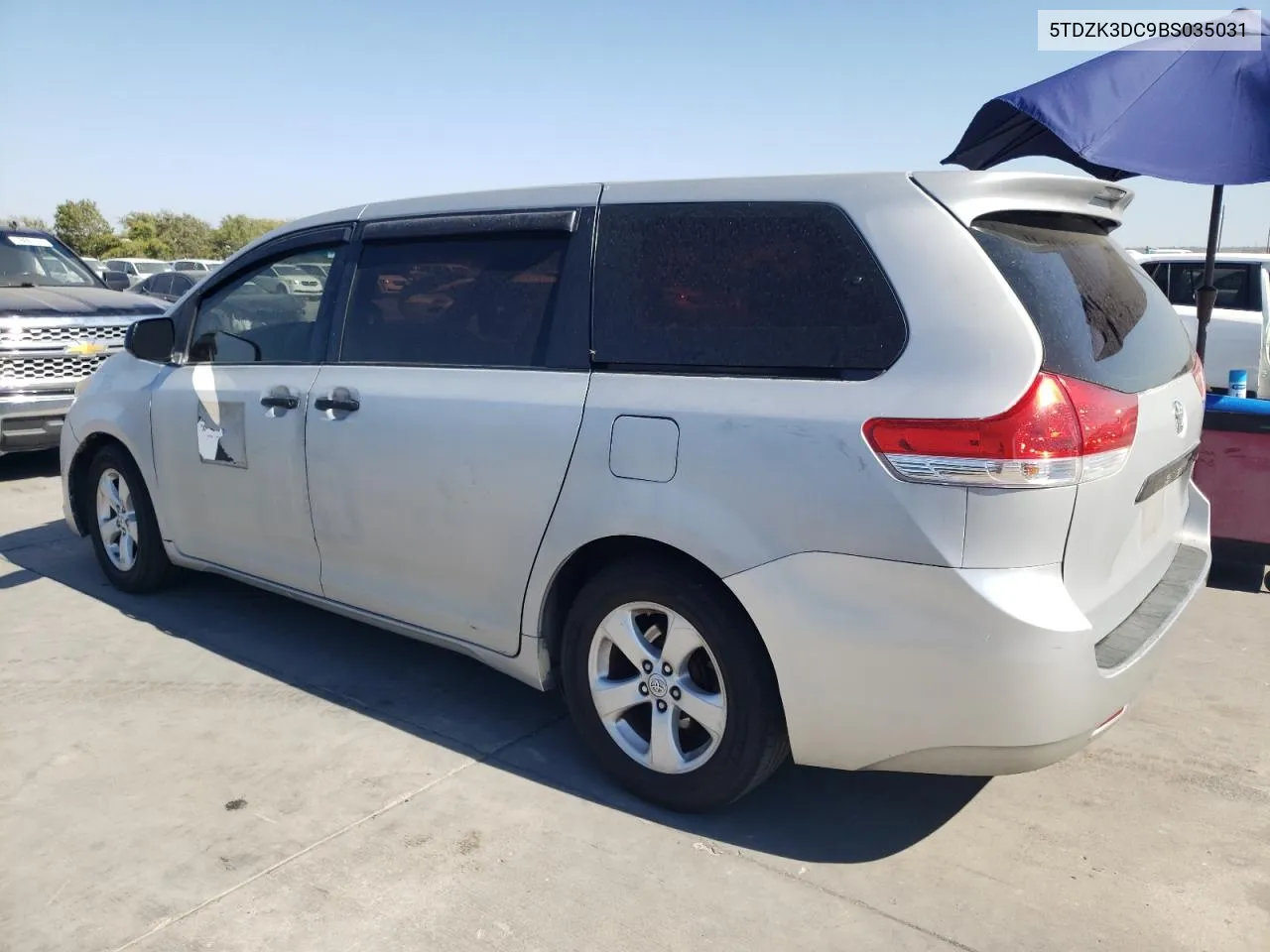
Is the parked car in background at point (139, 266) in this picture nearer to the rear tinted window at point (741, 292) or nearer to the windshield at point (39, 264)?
the windshield at point (39, 264)

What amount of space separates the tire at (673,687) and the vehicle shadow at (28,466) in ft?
22.1

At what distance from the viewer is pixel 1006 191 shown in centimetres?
285

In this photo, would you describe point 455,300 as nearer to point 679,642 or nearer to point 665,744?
point 679,642

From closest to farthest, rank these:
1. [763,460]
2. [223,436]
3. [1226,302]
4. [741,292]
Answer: [763,460] → [741,292] → [223,436] → [1226,302]

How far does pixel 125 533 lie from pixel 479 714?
7.71ft

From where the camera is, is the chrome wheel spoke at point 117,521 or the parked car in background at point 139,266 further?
the parked car in background at point 139,266

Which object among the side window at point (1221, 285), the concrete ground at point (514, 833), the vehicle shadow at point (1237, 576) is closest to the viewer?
the concrete ground at point (514, 833)

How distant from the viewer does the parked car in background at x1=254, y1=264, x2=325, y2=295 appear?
4.27 m

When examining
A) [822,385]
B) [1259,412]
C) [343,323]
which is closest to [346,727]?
[343,323]

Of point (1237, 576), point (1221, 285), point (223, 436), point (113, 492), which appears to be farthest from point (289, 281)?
point (1221, 285)

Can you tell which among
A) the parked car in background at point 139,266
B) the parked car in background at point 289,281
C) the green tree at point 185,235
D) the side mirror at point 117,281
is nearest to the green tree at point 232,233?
the green tree at point 185,235

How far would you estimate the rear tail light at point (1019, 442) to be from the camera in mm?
2508

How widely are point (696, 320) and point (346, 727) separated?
77.8 inches

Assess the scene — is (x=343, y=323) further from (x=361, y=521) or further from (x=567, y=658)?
(x=567, y=658)
